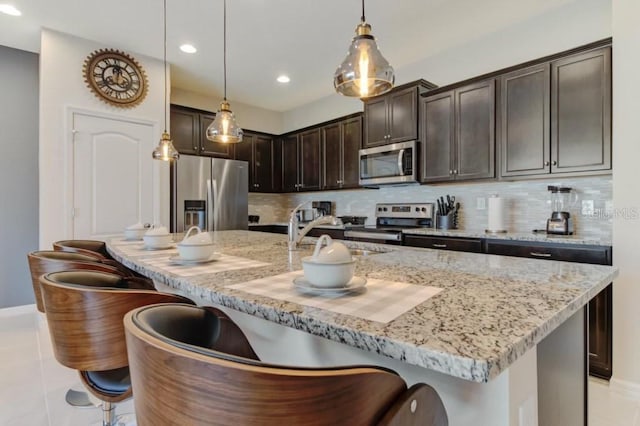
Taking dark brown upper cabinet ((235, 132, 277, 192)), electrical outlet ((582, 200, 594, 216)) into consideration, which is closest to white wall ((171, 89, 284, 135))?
dark brown upper cabinet ((235, 132, 277, 192))

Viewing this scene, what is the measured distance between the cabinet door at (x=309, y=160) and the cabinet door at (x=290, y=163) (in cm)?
11

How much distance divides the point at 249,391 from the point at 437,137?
3.36 meters

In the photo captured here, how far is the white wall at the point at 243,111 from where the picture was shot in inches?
186

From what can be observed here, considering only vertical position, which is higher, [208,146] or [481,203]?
Answer: [208,146]

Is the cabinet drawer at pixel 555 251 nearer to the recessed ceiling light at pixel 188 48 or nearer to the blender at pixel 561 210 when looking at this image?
the blender at pixel 561 210

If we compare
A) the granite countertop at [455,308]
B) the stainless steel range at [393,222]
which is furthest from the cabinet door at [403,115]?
the granite countertop at [455,308]

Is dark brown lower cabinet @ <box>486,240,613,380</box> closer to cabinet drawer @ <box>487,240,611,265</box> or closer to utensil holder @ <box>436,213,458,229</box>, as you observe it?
cabinet drawer @ <box>487,240,611,265</box>

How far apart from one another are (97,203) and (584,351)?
395cm

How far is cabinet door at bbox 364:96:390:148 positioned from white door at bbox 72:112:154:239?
245cm

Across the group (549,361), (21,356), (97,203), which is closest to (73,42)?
(97,203)

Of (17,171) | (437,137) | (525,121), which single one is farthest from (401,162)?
(17,171)

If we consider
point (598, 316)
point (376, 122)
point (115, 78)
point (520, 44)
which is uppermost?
point (520, 44)

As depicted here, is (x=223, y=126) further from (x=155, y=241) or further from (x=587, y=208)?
(x=587, y=208)

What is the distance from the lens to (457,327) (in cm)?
65
